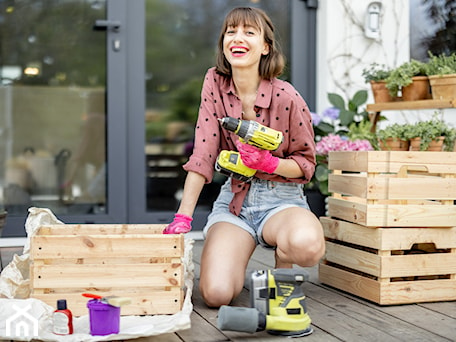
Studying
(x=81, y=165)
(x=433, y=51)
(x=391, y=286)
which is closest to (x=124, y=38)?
(x=81, y=165)

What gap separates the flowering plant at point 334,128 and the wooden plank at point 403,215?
116 centimetres

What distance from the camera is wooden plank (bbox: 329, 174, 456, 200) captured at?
2416mm

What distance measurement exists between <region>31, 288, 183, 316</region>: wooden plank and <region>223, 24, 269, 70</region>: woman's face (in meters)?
0.83

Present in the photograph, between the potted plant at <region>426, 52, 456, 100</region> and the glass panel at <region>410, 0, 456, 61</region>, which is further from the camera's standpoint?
the glass panel at <region>410, 0, 456, 61</region>

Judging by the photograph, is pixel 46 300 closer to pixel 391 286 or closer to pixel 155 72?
pixel 391 286

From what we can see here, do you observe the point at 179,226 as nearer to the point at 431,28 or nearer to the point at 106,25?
the point at 106,25

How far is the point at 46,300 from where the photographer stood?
212 cm

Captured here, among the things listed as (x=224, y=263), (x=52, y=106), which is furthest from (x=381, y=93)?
(x=52, y=106)

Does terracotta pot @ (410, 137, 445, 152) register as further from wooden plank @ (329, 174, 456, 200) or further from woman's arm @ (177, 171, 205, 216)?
woman's arm @ (177, 171, 205, 216)

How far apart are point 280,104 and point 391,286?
740 mm

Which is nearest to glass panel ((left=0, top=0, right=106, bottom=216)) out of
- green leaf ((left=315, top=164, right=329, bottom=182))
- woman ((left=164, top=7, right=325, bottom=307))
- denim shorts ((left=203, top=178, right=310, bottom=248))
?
green leaf ((left=315, top=164, right=329, bottom=182))

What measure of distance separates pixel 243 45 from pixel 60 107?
68.0 inches

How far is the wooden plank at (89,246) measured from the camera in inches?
82.5

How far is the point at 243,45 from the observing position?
2.42 metres
